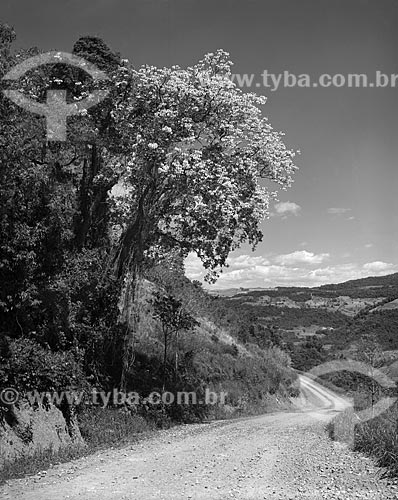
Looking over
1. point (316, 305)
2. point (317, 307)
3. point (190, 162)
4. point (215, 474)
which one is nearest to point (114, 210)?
point (190, 162)

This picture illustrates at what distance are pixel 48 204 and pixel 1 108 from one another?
258 centimetres

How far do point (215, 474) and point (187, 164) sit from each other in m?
9.20

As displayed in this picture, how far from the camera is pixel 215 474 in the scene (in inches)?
389

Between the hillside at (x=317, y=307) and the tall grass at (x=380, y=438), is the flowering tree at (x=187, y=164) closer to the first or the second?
the tall grass at (x=380, y=438)

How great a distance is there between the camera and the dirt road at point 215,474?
8.72 meters

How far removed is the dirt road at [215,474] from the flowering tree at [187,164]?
6.84 m

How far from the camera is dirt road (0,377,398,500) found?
Result: 872cm

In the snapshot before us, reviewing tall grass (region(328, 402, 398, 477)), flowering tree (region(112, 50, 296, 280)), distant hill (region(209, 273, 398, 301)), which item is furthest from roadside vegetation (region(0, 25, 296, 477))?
distant hill (region(209, 273, 398, 301))

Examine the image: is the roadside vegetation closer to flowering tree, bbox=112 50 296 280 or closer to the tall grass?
flowering tree, bbox=112 50 296 280

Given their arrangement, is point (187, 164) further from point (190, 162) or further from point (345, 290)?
point (345, 290)

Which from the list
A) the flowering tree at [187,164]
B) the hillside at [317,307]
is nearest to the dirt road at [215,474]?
the flowering tree at [187,164]

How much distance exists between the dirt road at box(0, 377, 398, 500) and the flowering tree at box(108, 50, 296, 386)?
684 cm

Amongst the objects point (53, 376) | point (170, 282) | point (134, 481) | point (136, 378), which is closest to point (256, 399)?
point (170, 282)

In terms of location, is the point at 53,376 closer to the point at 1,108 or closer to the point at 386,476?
the point at 1,108
